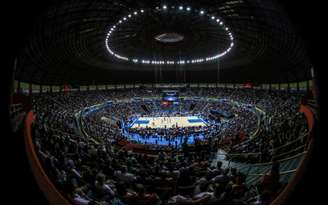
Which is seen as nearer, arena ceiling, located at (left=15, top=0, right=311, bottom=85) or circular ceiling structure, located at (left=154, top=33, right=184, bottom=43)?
arena ceiling, located at (left=15, top=0, right=311, bottom=85)

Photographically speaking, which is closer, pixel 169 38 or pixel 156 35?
pixel 156 35

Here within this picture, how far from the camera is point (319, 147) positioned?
10.0 feet

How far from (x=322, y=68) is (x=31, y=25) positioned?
14.4 ft

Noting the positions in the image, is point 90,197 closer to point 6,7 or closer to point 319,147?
point 6,7

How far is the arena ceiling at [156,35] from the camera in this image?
24406 mm

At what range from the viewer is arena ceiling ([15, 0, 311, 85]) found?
24.4m

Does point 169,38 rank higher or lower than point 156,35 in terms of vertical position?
lower

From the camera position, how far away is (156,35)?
118ft

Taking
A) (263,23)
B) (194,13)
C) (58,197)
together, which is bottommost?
(58,197)

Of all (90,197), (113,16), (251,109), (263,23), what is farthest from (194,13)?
(90,197)

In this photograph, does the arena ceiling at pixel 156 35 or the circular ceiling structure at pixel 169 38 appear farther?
the circular ceiling structure at pixel 169 38

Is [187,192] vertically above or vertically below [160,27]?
below

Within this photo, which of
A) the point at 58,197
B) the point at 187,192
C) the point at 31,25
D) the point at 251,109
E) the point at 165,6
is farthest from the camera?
the point at 251,109

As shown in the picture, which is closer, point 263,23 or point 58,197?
point 58,197
